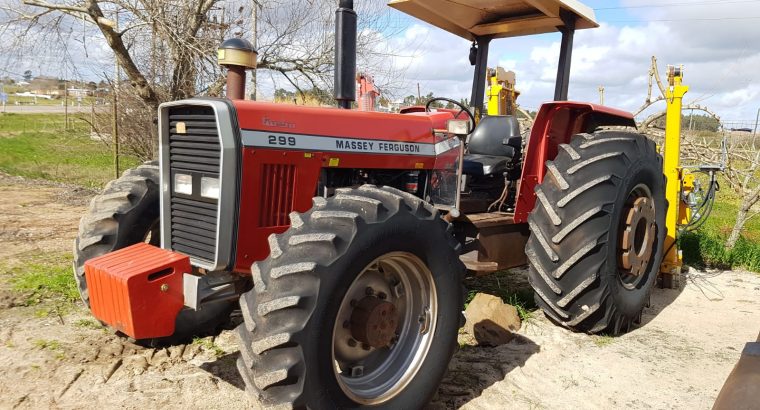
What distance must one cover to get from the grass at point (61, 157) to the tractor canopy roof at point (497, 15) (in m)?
8.45

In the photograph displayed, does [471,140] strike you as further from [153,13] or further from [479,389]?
[153,13]

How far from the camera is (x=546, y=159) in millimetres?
4543

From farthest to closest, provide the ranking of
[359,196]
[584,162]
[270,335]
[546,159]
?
[546,159], [584,162], [359,196], [270,335]

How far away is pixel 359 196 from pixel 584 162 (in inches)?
75.8

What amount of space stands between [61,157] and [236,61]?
48.4 ft

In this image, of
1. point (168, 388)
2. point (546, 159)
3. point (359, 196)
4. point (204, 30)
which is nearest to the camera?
point (359, 196)

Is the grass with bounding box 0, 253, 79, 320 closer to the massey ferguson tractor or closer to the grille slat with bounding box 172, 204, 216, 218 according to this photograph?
the massey ferguson tractor

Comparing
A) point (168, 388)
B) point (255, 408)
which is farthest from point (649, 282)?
point (168, 388)

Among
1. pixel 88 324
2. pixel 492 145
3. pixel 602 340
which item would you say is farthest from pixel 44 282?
pixel 602 340

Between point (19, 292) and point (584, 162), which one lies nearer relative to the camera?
point (584, 162)

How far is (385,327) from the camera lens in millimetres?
3004

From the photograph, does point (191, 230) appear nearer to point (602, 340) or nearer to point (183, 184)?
point (183, 184)

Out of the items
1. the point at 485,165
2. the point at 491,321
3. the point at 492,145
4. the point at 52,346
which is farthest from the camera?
the point at 492,145

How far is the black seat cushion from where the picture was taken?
459 centimetres
